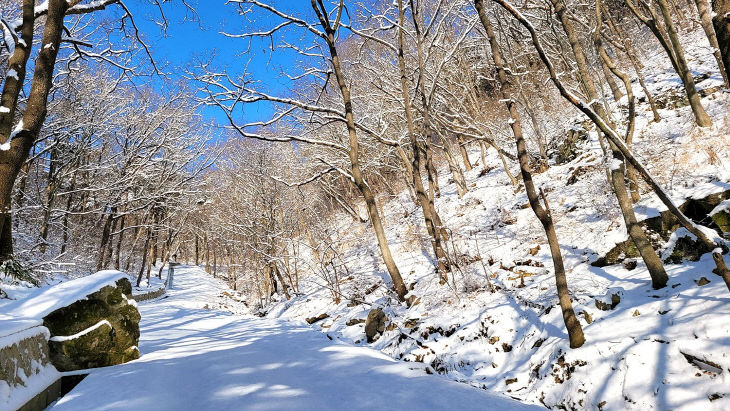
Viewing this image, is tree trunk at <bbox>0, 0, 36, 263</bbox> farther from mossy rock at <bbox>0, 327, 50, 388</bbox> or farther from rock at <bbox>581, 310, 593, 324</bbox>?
rock at <bbox>581, 310, 593, 324</bbox>

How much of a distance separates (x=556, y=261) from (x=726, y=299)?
173cm

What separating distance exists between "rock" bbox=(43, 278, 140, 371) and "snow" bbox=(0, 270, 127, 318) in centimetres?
7

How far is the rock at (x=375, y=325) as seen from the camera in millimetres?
8195

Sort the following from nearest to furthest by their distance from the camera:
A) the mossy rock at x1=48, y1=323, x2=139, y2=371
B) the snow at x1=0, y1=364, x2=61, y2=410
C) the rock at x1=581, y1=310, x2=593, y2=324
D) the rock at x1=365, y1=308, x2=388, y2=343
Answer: the snow at x1=0, y1=364, x2=61, y2=410, the mossy rock at x1=48, y1=323, x2=139, y2=371, the rock at x1=581, y1=310, x2=593, y2=324, the rock at x1=365, y1=308, x2=388, y2=343

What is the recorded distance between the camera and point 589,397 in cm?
405

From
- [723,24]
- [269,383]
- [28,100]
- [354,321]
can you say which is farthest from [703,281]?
[28,100]

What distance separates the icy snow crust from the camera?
382 centimetres

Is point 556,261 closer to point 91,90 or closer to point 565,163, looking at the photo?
point 565,163

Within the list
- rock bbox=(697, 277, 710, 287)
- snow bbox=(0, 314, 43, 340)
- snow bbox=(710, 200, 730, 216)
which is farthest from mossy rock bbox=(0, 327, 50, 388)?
snow bbox=(710, 200, 730, 216)

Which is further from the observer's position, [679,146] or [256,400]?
[679,146]

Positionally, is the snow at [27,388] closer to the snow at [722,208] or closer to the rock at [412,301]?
→ the rock at [412,301]

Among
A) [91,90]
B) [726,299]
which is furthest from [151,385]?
[91,90]

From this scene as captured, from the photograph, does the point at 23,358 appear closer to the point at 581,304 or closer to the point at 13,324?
the point at 13,324

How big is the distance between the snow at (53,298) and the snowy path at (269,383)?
3.49ft
